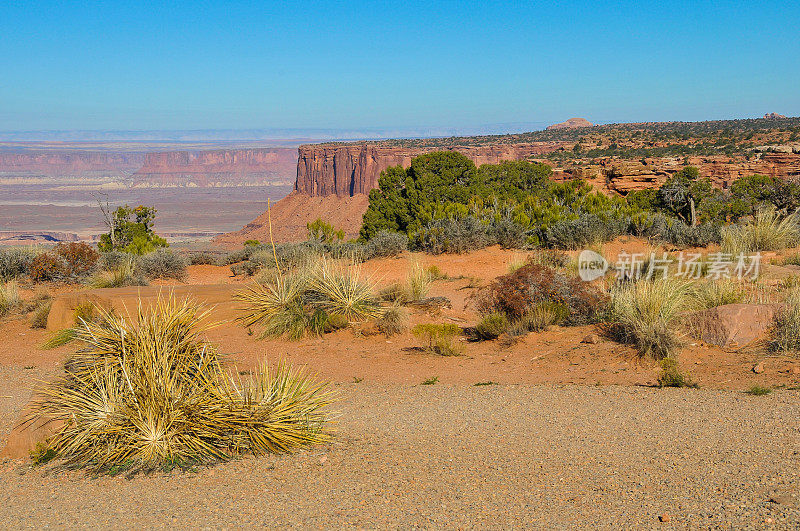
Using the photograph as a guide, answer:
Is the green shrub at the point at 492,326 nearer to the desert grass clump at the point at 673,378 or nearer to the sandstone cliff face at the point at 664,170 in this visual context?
the desert grass clump at the point at 673,378

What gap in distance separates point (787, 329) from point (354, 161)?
321 ft

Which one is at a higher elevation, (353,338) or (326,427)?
(326,427)

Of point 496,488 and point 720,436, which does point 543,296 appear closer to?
point 720,436

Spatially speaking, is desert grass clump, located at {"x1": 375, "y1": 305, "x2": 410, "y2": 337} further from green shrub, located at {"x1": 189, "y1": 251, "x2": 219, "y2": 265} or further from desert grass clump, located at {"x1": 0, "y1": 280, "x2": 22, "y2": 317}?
green shrub, located at {"x1": 189, "y1": 251, "x2": 219, "y2": 265}

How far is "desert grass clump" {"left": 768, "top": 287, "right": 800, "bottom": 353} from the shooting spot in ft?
27.9

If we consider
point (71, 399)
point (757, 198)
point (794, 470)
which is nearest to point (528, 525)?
point (794, 470)

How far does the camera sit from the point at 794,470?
474 cm

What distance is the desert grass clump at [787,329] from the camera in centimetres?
850

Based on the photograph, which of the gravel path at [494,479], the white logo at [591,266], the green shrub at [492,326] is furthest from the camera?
the white logo at [591,266]

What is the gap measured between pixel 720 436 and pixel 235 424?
4077 millimetres

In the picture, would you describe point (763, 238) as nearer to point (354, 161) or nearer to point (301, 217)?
point (354, 161)

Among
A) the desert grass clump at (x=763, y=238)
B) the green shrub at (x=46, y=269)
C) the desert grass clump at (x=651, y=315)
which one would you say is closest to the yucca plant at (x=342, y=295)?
the desert grass clump at (x=651, y=315)

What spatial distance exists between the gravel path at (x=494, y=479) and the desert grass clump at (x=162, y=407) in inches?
8.0

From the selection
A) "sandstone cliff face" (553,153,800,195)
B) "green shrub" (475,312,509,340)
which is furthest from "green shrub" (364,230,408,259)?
"sandstone cliff face" (553,153,800,195)
